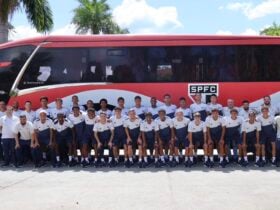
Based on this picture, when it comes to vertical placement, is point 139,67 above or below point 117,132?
above

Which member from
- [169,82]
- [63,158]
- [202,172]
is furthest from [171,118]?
[63,158]

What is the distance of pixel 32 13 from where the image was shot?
20.0 metres

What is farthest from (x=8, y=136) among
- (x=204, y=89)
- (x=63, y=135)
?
(x=204, y=89)

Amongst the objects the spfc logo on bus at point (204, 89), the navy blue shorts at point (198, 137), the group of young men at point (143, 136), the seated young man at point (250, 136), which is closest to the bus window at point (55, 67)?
the group of young men at point (143, 136)

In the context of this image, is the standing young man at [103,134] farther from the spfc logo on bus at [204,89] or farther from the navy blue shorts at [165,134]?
the spfc logo on bus at [204,89]

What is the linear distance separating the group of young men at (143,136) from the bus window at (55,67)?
866mm

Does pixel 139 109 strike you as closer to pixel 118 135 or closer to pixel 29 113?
pixel 118 135

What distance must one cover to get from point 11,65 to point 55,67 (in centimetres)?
113

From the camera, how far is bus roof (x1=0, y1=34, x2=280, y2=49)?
1202cm
